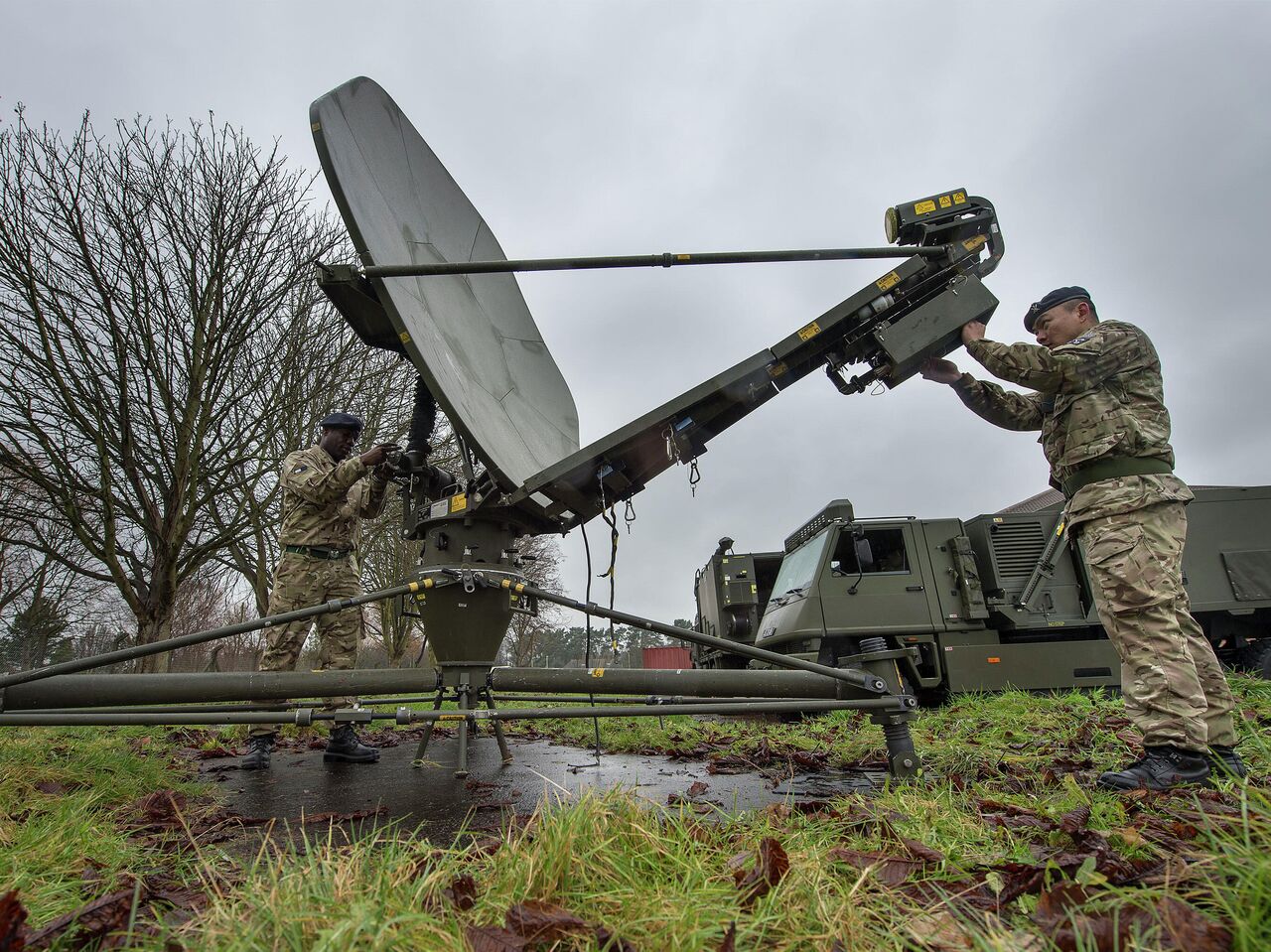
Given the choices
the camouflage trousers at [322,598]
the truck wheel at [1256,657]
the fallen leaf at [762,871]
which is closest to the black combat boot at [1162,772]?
the fallen leaf at [762,871]

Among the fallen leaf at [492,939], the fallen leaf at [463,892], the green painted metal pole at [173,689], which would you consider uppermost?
the green painted metal pole at [173,689]

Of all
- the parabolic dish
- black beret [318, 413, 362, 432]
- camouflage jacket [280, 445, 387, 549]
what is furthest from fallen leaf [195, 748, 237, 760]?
the parabolic dish

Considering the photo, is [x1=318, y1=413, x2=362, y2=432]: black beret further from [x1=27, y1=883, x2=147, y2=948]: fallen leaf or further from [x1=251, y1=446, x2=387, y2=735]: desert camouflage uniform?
[x1=27, y1=883, x2=147, y2=948]: fallen leaf

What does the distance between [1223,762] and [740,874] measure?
6.05 ft

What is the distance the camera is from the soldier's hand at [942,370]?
3239 mm

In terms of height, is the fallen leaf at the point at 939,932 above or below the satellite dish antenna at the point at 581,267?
below

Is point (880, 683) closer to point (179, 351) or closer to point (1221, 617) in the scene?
point (1221, 617)

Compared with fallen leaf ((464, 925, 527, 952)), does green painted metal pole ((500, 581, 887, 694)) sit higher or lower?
higher

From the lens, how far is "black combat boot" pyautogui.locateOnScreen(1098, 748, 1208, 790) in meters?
2.16

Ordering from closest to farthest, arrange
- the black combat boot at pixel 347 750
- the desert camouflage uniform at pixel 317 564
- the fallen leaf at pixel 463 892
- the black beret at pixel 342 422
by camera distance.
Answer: the fallen leaf at pixel 463 892
the black combat boot at pixel 347 750
the desert camouflage uniform at pixel 317 564
the black beret at pixel 342 422

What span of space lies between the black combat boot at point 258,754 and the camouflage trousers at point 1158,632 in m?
4.09

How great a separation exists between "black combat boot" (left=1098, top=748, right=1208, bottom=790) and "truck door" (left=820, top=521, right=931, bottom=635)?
14.3 ft

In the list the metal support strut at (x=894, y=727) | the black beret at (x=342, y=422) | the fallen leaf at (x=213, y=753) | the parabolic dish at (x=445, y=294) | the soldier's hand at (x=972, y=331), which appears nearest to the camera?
the metal support strut at (x=894, y=727)

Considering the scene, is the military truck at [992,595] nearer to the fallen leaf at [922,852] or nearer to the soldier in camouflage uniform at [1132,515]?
the soldier in camouflage uniform at [1132,515]
